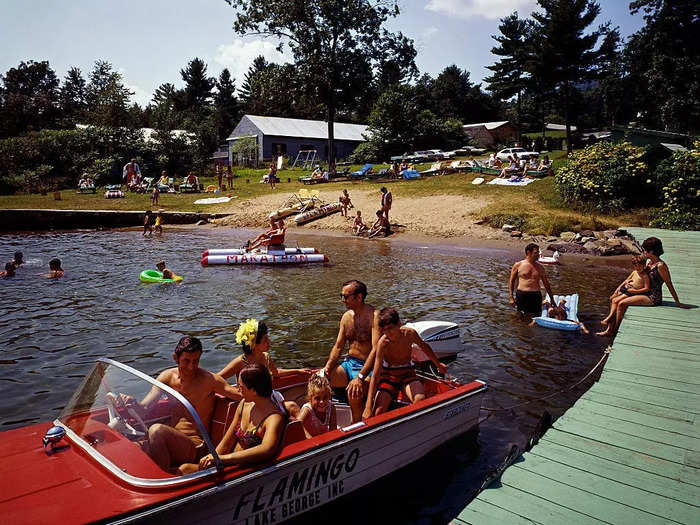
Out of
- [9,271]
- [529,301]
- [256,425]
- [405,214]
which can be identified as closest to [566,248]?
[405,214]

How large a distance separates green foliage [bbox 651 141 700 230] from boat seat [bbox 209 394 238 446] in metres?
21.5

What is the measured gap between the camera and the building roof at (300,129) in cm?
5569

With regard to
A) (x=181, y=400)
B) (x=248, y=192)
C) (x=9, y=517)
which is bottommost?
(x=9, y=517)

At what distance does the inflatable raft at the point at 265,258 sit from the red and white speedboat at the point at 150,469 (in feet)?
46.7

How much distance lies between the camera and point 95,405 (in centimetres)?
457

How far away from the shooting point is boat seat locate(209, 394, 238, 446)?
17.4ft

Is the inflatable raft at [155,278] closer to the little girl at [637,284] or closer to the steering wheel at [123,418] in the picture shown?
the steering wheel at [123,418]

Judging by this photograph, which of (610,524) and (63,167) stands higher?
(63,167)

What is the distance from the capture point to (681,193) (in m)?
22.1

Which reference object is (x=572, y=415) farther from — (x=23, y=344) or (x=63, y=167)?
(x=63, y=167)

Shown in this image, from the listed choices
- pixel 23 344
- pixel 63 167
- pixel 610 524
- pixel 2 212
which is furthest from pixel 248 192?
pixel 610 524

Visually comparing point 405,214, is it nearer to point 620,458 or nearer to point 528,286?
point 528,286

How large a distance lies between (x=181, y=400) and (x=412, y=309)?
960 centimetres

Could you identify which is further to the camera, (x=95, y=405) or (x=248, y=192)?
(x=248, y=192)
